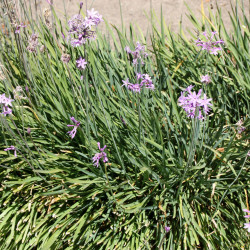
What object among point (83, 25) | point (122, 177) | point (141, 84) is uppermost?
point (83, 25)

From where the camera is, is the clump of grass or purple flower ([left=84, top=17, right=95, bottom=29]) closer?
purple flower ([left=84, top=17, right=95, bottom=29])

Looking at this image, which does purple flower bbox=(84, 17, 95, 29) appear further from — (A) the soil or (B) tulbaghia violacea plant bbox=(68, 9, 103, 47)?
(A) the soil

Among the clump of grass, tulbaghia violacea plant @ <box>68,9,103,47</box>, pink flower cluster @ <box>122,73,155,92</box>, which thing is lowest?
the clump of grass

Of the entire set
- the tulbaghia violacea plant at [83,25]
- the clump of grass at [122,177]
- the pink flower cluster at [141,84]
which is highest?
the tulbaghia violacea plant at [83,25]

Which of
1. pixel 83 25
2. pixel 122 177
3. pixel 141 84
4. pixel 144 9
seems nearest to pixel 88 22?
pixel 83 25

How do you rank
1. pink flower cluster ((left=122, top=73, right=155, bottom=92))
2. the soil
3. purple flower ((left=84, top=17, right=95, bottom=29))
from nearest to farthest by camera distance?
purple flower ((left=84, top=17, right=95, bottom=29))
pink flower cluster ((left=122, top=73, right=155, bottom=92))
the soil

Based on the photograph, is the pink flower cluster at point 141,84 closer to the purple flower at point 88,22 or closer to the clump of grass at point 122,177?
the clump of grass at point 122,177

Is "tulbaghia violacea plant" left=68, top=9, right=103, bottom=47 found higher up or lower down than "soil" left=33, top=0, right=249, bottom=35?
higher up

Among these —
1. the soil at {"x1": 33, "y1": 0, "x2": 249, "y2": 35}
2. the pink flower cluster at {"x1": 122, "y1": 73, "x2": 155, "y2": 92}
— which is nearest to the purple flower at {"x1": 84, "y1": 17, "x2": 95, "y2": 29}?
the pink flower cluster at {"x1": 122, "y1": 73, "x2": 155, "y2": 92}

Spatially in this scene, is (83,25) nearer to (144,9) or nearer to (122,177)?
(122,177)

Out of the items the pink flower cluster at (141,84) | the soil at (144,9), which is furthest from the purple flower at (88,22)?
the soil at (144,9)

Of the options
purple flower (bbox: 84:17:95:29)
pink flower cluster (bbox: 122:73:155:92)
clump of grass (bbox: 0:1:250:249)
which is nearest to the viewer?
purple flower (bbox: 84:17:95:29)

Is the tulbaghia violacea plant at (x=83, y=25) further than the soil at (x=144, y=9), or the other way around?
the soil at (x=144, y=9)

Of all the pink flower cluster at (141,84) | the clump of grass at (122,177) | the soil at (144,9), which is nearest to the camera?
the pink flower cluster at (141,84)
